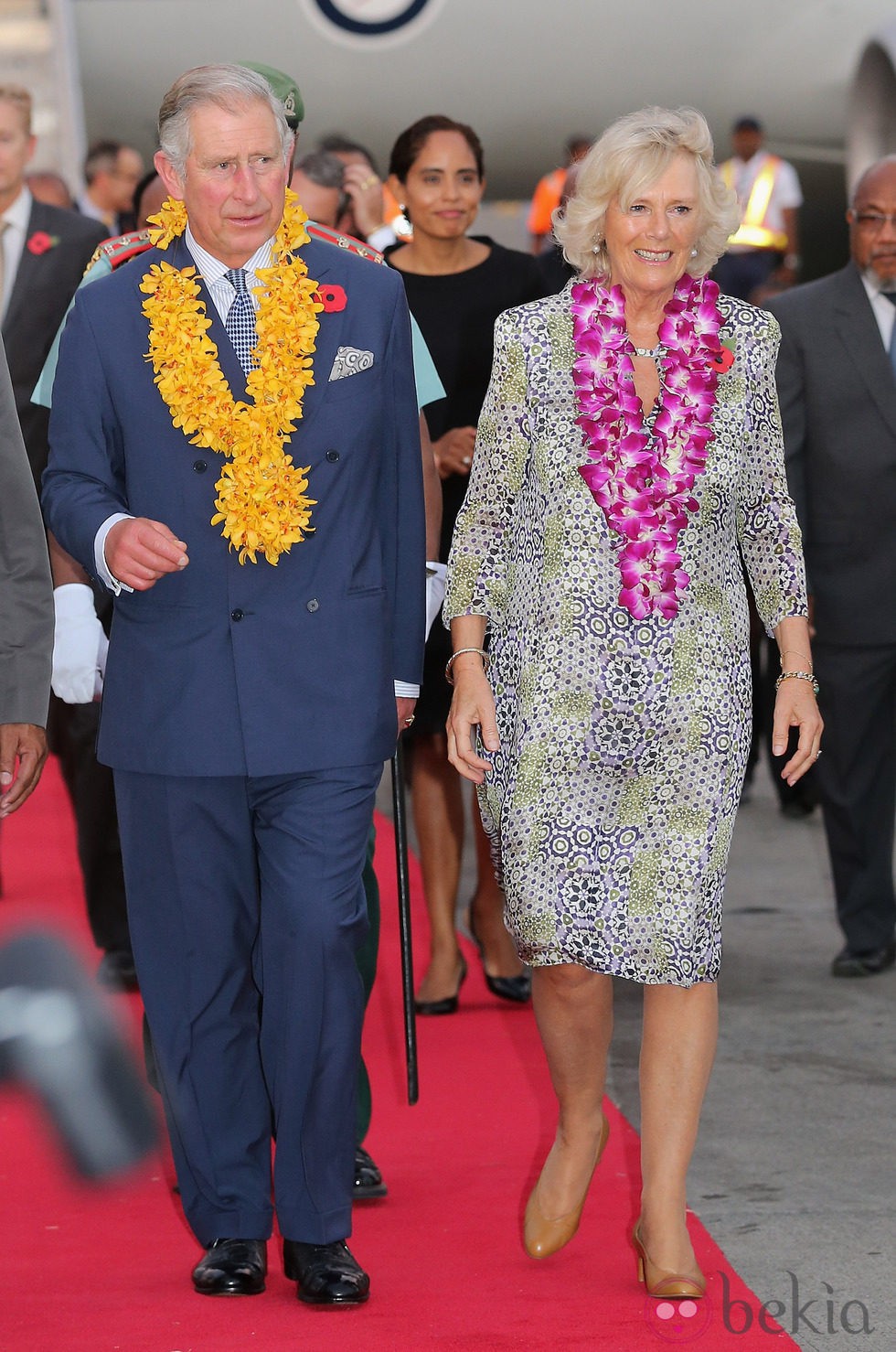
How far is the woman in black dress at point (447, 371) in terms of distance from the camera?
4684 mm

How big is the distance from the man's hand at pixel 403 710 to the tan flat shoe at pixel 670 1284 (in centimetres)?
84

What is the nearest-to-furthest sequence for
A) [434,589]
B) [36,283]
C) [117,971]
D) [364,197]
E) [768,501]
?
[768,501] → [434,589] → [117,971] → [36,283] → [364,197]

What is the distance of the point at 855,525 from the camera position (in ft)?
16.4

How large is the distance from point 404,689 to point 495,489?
0.33m

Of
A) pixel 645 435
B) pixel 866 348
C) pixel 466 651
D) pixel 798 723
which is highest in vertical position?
pixel 866 348

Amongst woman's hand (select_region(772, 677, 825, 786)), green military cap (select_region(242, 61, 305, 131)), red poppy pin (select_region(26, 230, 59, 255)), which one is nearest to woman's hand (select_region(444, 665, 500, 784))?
woman's hand (select_region(772, 677, 825, 786))

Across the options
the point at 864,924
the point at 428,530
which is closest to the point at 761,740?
the point at 864,924

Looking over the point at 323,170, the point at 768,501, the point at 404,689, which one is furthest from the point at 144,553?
the point at 323,170

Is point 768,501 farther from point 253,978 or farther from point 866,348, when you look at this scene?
point 866,348

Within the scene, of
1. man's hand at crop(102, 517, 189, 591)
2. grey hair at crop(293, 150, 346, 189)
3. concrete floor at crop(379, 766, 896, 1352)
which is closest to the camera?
man's hand at crop(102, 517, 189, 591)

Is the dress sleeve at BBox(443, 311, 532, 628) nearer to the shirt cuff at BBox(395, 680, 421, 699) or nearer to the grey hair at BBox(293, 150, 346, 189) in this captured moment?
the shirt cuff at BBox(395, 680, 421, 699)

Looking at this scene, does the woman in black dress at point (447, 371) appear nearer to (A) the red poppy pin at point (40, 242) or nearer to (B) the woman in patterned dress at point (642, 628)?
(A) the red poppy pin at point (40, 242)

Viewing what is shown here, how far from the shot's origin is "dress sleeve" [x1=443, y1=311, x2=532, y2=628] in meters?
3.05

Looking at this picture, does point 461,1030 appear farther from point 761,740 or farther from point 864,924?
point 761,740
